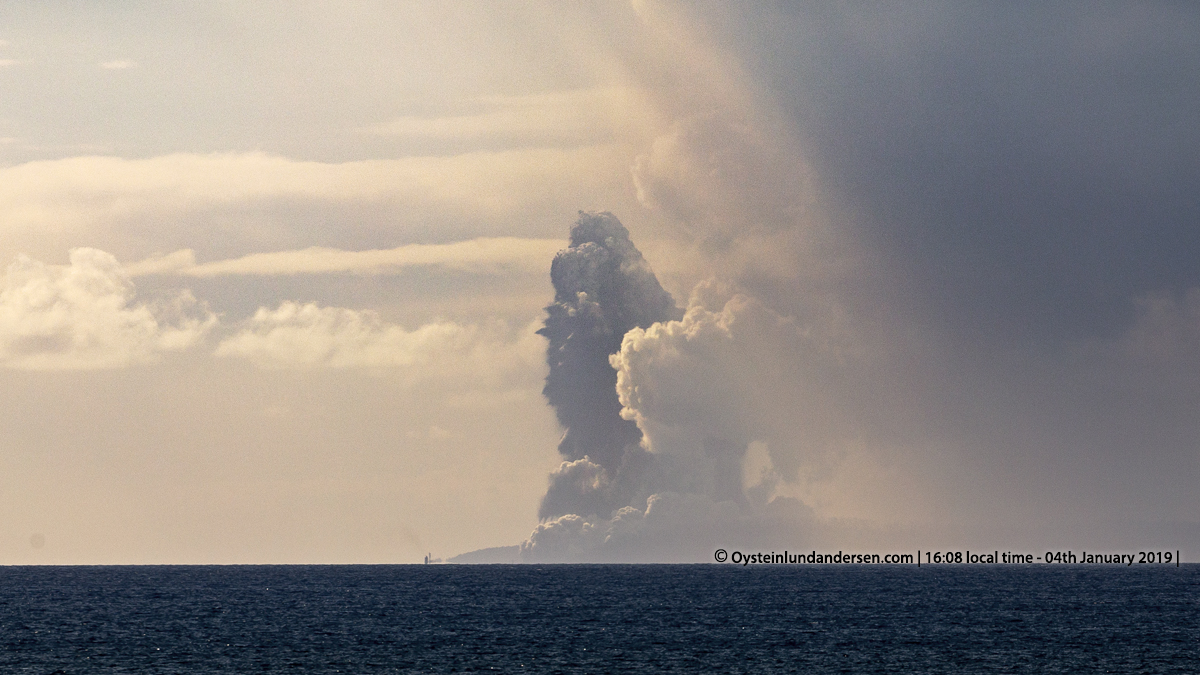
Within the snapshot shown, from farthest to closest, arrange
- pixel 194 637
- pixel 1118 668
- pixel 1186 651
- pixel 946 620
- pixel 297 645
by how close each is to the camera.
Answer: pixel 946 620, pixel 194 637, pixel 297 645, pixel 1186 651, pixel 1118 668

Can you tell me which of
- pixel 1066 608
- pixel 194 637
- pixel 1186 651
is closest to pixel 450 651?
pixel 194 637

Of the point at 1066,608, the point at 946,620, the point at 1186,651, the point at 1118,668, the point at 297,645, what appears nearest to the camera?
the point at 1118,668

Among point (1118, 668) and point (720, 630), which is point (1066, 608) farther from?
point (1118, 668)

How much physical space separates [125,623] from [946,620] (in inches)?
4139

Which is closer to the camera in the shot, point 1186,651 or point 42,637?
point 1186,651

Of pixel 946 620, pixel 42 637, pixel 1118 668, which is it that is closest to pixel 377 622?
pixel 42 637

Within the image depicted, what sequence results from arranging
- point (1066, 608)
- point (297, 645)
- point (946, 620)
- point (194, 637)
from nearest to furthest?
point (297, 645), point (194, 637), point (946, 620), point (1066, 608)

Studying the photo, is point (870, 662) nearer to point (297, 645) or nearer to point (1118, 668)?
point (1118, 668)

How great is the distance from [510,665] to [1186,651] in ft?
215

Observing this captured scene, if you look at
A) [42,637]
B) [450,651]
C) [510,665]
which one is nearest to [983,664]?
[510,665]

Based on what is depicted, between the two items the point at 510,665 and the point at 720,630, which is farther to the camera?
the point at 720,630

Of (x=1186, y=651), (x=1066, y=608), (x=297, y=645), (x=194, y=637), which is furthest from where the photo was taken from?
(x=1066, y=608)

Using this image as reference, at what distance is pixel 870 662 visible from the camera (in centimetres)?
12031

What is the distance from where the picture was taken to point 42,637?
490ft
